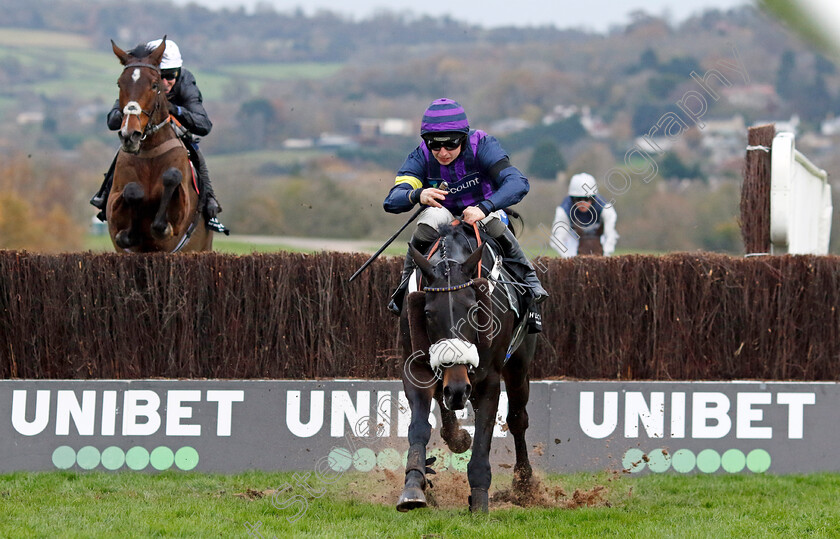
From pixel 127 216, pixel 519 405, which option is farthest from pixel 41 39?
pixel 519 405

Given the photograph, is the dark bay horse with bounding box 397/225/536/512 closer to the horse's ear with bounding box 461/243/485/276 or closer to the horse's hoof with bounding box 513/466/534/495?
the horse's ear with bounding box 461/243/485/276

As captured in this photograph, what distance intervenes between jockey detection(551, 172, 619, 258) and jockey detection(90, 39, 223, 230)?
398 centimetres

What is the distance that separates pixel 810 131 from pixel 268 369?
206 feet

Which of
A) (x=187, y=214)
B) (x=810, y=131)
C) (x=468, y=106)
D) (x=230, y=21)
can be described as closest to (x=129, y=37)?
(x=230, y=21)

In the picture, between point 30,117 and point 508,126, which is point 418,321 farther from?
point 30,117

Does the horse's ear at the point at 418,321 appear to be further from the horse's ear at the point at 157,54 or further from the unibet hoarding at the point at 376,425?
the horse's ear at the point at 157,54

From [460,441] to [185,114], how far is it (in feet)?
14.9

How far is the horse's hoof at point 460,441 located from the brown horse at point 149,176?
3.62 meters

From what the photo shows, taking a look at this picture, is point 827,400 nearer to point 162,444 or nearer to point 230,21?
point 162,444

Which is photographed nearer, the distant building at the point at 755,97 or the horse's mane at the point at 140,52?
the horse's mane at the point at 140,52

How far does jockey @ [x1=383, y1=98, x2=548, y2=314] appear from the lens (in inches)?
241

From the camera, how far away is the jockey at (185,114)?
378 inches

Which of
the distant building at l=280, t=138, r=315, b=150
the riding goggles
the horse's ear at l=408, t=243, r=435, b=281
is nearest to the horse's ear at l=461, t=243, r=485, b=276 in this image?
the horse's ear at l=408, t=243, r=435, b=281

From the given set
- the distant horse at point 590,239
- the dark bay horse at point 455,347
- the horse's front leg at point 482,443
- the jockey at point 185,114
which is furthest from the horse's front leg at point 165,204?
the distant horse at point 590,239
